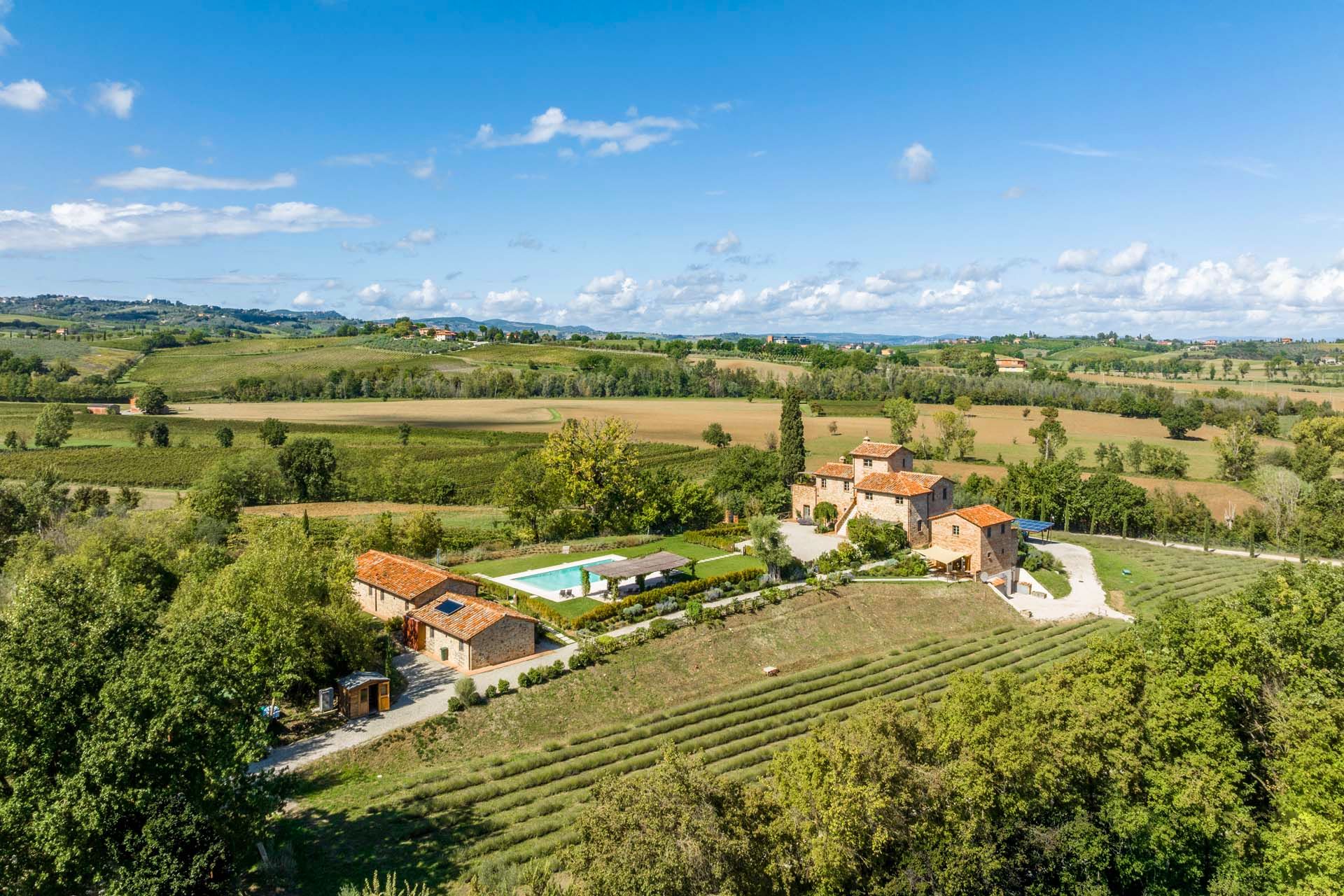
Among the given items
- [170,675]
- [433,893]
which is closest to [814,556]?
[433,893]

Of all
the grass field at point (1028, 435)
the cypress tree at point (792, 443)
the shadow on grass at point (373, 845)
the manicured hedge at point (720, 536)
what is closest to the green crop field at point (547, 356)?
the grass field at point (1028, 435)

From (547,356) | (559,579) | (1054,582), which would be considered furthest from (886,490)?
(547,356)

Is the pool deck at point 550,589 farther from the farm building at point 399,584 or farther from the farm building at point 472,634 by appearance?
the farm building at point 472,634

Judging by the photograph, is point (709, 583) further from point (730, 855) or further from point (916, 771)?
point (730, 855)

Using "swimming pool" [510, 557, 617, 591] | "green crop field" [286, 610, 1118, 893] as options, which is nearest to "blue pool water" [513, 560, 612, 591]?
"swimming pool" [510, 557, 617, 591]

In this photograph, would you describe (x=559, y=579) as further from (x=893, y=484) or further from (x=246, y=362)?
(x=246, y=362)
